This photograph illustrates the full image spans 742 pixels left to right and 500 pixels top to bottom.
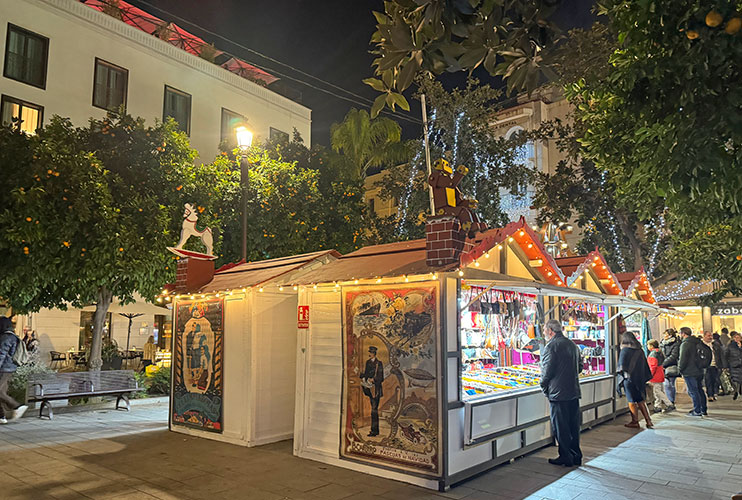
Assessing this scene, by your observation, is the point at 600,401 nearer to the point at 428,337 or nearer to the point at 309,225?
the point at 428,337

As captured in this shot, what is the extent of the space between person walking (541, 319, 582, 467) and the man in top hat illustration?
247cm

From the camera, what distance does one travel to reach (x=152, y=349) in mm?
22984

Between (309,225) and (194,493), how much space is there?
10367 mm


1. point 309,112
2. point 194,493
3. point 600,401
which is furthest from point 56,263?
point 309,112

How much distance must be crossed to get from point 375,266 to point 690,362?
8445 millimetres

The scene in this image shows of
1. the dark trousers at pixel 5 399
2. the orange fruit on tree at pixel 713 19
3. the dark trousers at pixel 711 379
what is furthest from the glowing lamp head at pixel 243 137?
the dark trousers at pixel 711 379

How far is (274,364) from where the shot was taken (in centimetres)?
929

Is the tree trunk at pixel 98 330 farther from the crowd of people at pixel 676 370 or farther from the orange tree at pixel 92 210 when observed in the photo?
the crowd of people at pixel 676 370

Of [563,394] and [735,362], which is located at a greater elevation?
[563,394]

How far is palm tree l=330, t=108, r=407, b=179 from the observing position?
2414 cm

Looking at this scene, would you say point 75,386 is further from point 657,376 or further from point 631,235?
point 631,235

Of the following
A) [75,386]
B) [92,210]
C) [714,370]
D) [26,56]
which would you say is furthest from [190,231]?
[714,370]

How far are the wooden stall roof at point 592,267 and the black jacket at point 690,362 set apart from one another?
1.93 m

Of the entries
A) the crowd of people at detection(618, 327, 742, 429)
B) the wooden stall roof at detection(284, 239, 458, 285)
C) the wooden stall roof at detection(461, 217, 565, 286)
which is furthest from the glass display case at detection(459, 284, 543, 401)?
the crowd of people at detection(618, 327, 742, 429)
